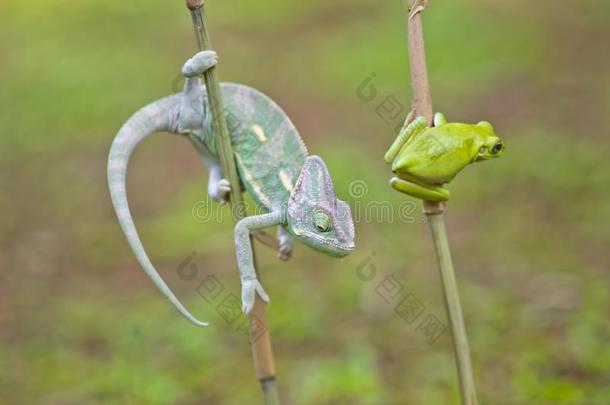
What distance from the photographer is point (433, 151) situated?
3.61 feet

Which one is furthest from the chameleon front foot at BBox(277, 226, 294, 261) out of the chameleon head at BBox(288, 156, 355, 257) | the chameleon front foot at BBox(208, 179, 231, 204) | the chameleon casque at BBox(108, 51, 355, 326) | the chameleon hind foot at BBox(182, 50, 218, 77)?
the chameleon hind foot at BBox(182, 50, 218, 77)

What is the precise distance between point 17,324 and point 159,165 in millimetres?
1808

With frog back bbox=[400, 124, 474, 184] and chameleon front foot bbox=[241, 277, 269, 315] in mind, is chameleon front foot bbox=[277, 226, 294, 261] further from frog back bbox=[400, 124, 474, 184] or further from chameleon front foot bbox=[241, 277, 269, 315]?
frog back bbox=[400, 124, 474, 184]

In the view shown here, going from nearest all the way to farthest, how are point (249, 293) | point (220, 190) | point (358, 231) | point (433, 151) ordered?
point (433, 151), point (249, 293), point (220, 190), point (358, 231)

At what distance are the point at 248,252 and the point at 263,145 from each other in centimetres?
19

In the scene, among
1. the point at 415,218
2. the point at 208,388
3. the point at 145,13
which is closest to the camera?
the point at 208,388

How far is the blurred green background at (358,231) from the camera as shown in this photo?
246cm

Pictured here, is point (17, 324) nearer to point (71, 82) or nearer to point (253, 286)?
point (253, 286)

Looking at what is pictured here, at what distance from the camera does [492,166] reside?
3.90 metres

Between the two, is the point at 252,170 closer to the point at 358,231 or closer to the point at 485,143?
the point at 485,143

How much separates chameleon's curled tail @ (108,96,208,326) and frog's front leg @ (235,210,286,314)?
9 centimetres

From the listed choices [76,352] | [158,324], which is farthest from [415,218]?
[76,352]

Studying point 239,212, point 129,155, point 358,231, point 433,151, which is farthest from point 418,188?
point 358,231

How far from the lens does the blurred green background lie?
8.08 ft
